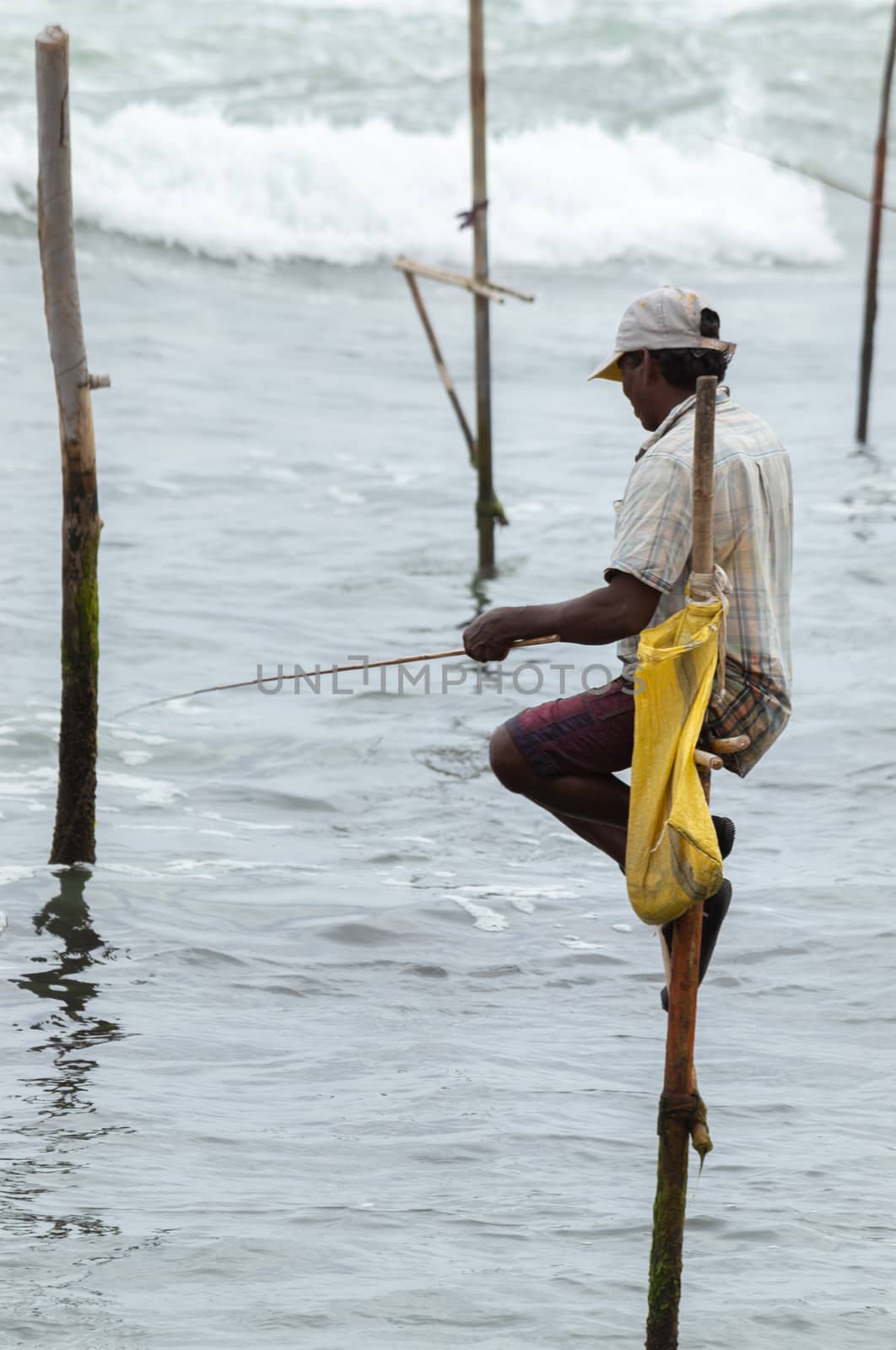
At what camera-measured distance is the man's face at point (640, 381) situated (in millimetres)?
3953

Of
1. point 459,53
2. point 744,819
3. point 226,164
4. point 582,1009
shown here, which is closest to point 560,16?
point 459,53

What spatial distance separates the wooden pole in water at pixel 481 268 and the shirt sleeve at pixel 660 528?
236 inches

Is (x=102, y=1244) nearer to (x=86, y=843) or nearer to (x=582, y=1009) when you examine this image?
(x=582, y=1009)

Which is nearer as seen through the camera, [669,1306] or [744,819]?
[669,1306]

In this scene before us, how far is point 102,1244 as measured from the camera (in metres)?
4.11

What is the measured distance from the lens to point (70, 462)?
6.05 m

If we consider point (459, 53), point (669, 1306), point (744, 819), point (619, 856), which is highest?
point (459, 53)

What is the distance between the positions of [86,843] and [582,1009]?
185 centimetres

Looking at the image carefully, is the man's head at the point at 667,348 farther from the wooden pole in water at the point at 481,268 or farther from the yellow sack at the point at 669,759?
the wooden pole in water at the point at 481,268

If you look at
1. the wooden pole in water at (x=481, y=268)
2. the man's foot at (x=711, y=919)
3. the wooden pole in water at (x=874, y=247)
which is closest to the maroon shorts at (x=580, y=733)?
the man's foot at (x=711, y=919)

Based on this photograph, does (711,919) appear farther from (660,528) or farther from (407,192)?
(407,192)

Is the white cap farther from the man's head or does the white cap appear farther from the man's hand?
the man's hand

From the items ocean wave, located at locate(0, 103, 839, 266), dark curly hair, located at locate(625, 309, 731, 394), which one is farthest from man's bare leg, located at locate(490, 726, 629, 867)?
ocean wave, located at locate(0, 103, 839, 266)

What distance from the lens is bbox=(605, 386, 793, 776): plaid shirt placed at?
3.66 meters
